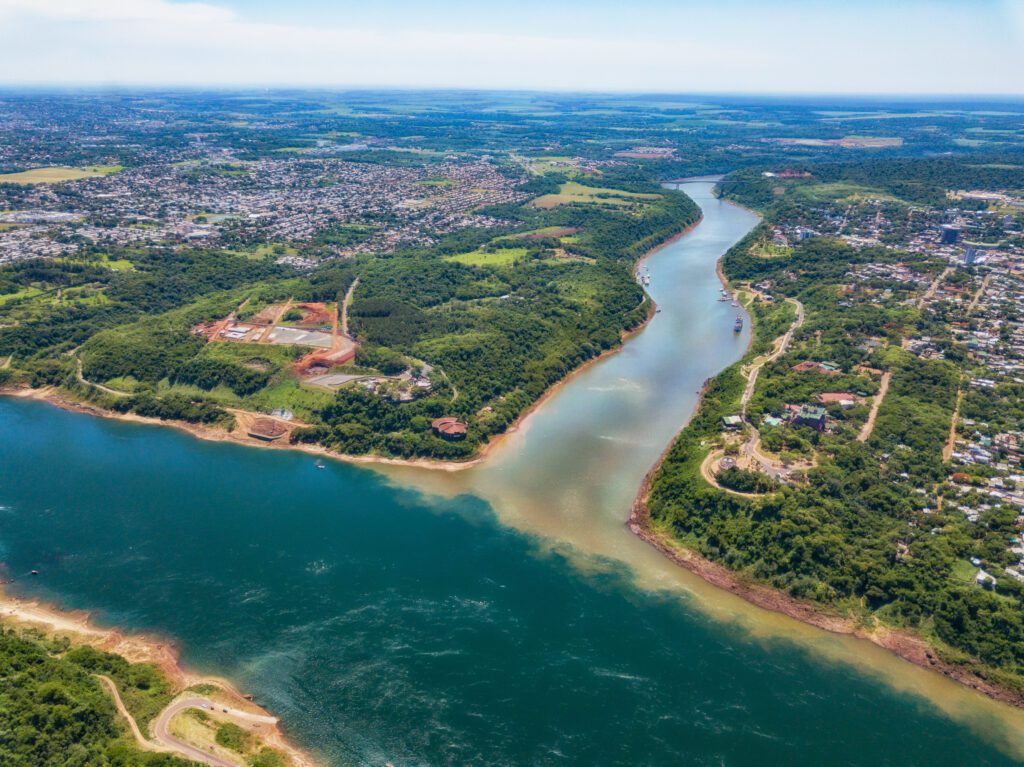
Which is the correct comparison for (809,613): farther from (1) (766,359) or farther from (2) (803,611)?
(1) (766,359)

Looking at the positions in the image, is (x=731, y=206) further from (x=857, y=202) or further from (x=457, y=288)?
(x=457, y=288)

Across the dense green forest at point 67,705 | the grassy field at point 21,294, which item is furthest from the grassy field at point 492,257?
the dense green forest at point 67,705

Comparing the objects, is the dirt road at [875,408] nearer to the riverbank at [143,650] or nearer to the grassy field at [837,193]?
the riverbank at [143,650]

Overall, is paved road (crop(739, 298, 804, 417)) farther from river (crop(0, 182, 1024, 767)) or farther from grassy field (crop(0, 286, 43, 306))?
grassy field (crop(0, 286, 43, 306))

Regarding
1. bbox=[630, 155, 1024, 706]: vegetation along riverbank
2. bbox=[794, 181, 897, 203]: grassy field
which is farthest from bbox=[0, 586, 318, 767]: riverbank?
bbox=[794, 181, 897, 203]: grassy field

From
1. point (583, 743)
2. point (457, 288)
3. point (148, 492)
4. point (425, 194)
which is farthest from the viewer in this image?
point (425, 194)

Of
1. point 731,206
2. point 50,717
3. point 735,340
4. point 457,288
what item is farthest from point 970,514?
point 731,206

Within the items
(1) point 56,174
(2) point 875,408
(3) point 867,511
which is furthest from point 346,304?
(1) point 56,174

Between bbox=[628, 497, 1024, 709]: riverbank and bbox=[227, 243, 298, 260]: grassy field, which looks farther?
bbox=[227, 243, 298, 260]: grassy field
